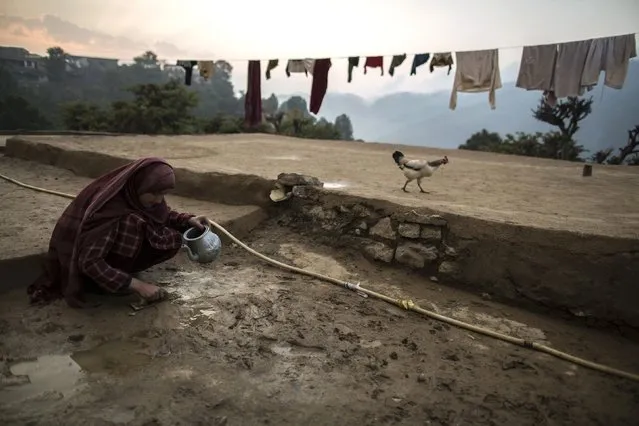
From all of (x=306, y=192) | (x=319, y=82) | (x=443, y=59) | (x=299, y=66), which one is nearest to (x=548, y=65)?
(x=443, y=59)

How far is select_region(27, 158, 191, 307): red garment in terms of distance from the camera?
218 centimetres

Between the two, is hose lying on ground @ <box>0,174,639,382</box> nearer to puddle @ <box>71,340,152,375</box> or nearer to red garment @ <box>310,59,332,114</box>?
puddle @ <box>71,340,152,375</box>

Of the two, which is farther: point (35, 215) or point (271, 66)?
point (271, 66)

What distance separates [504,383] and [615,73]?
828cm

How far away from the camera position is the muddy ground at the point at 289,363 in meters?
1.75

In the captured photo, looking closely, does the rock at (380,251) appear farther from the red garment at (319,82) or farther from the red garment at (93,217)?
the red garment at (319,82)

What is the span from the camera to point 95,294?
2549 mm

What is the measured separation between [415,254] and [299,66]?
354 inches

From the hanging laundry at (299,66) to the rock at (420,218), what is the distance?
28.2 feet

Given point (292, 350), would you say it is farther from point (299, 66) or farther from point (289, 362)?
point (299, 66)

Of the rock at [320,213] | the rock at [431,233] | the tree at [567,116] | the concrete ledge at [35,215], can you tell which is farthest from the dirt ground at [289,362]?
the tree at [567,116]

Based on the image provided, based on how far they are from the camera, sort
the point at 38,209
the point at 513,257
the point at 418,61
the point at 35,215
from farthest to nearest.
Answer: the point at 418,61, the point at 38,209, the point at 35,215, the point at 513,257

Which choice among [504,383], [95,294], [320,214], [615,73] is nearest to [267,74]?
[615,73]

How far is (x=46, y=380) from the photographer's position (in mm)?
1869
